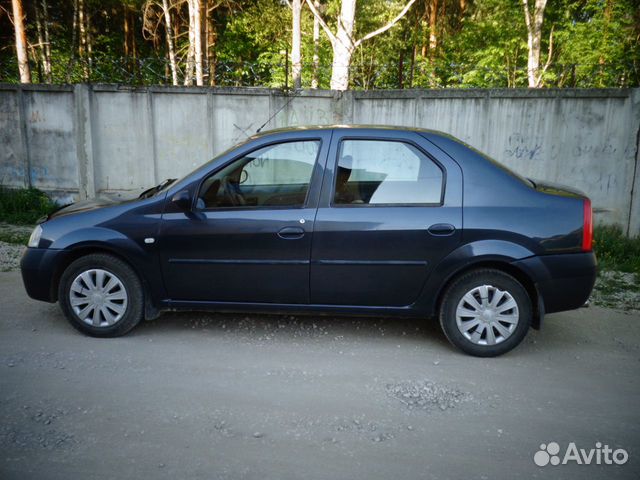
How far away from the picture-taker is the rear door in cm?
419

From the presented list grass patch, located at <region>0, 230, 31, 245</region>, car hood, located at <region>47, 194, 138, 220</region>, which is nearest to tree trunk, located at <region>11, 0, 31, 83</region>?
grass patch, located at <region>0, 230, 31, 245</region>

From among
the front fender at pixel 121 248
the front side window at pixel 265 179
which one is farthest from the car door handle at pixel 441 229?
the front fender at pixel 121 248

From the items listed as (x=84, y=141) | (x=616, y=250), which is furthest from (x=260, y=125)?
(x=616, y=250)

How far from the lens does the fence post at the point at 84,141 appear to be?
31.8 ft

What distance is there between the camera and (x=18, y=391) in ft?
11.8

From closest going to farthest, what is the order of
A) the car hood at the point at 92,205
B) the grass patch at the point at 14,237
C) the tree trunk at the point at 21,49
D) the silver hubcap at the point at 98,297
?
1. the silver hubcap at the point at 98,297
2. the car hood at the point at 92,205
3. the grass patch at the point at 14,237
4. the tree trunk at the point at 21,49

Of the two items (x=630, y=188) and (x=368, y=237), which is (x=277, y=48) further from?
(x=368, y=237)

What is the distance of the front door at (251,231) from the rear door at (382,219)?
0.14 meters

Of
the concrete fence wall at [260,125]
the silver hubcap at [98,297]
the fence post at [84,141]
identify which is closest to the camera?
the silver hubcap at [98,297]

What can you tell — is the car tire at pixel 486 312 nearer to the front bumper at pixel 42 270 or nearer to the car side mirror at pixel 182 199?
the car side mirror at pixel 182 199

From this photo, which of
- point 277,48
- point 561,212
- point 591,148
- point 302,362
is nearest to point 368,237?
point 302,362

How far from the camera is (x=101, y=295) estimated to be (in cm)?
454

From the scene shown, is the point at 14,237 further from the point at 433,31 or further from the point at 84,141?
the point at 433,31

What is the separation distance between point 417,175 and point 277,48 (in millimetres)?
20082
